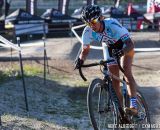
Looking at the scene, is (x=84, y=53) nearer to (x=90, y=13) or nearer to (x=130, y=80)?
(x=90, y=13)

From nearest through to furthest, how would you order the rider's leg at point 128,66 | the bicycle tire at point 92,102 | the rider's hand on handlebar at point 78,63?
the bicycle tire at point 92,102
the rider's hand on handlebar at point 78,63
the rider's leg at point 128,66

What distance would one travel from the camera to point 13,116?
713 cm

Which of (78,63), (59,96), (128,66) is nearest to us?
(78,63)

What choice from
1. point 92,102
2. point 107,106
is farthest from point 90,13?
point 107,106

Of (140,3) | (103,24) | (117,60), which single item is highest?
(103,24)

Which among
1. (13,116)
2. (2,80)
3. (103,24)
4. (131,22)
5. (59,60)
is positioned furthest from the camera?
(131,22)

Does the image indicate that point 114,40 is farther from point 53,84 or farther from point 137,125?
point 53,84

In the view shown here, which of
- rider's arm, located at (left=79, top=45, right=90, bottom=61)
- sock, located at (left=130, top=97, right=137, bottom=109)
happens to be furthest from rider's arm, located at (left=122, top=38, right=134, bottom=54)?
sock, located at (left=130, top=97, right=137, bottom=109)

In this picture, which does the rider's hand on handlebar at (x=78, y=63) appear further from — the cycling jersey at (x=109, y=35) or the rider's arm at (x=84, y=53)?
the cycling jersey at (x=109, y=35)

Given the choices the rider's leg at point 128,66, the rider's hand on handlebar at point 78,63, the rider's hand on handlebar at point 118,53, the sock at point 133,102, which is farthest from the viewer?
the sock at point 133,102

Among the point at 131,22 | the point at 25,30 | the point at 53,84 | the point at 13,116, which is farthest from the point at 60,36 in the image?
the point at 13,116

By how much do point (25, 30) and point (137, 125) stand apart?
67.7 feet

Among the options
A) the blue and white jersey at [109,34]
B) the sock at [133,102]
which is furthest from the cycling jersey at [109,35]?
the sock at [133,102]

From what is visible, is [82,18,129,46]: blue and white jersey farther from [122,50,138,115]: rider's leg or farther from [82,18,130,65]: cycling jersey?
[122,50,138,115]: rider's leg
